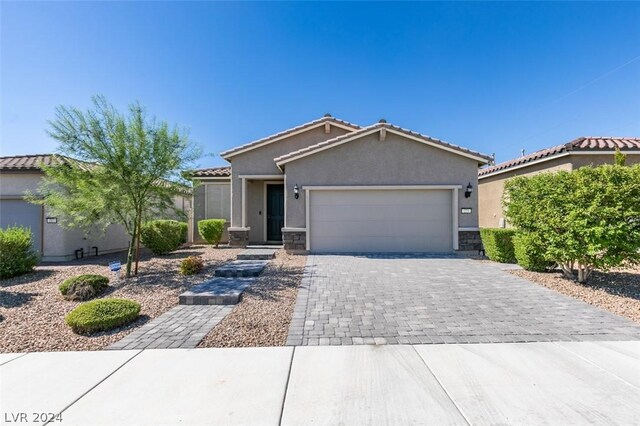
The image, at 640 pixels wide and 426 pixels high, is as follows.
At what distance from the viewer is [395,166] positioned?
35.7ft

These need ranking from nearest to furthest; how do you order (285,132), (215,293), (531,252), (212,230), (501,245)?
(215,293) → (531,252) → (501,245) → (212,230) → (285,132)

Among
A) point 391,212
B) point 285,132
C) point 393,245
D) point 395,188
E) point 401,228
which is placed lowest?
point 393,245

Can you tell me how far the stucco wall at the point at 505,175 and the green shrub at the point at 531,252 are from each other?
3.90 metres

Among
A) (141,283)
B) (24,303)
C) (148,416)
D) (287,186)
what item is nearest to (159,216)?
(141,283)

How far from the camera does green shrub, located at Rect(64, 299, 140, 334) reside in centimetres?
424

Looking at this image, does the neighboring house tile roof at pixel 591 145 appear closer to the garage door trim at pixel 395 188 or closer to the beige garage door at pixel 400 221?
the garage door trim at pixel 395 188

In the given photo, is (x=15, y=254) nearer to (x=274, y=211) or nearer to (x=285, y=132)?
(x=274, y=211)

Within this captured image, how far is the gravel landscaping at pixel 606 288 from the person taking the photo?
17.2 ft

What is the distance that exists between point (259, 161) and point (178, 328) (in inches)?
376

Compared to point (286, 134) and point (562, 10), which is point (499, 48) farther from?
point (286, 134)

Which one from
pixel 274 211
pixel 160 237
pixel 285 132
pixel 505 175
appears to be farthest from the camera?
pixel 505 175

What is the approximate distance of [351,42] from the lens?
11.2m

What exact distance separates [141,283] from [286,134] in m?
8.61

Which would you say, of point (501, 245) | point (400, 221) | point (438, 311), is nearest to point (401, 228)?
point (400, 221)
